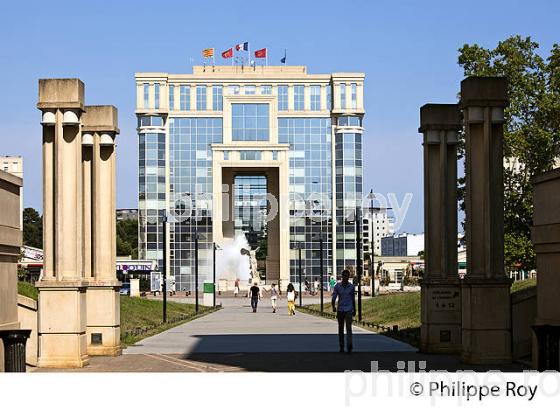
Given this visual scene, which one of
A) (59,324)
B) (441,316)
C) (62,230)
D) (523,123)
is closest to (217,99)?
(523,123)

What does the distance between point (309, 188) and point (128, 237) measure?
58218mm

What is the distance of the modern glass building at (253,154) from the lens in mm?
127875

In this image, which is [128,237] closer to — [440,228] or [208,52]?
[208,52]

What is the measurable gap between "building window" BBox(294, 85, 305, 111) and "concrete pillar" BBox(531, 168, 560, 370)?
113 metres

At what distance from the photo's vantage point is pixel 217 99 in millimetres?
130500

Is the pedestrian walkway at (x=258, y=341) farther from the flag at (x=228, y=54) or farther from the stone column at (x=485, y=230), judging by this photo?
the flag at (x=228, y=54)

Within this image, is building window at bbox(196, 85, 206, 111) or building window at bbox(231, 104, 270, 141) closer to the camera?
building window at bbox(196, 85, 206, 111)

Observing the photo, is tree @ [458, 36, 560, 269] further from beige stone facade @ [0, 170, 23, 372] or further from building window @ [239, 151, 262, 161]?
building window @ [239, 151, 262, 161]

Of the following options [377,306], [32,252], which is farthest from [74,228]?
[32,252]

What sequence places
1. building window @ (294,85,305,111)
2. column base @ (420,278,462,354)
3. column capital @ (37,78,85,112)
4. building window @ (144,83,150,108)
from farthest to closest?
building window @ (294,85,305,111), building window @ (144,83,150,108), column base @ (420,278,462,354), column capital @ (37,78,85,112)

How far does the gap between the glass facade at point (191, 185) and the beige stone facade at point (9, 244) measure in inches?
4263

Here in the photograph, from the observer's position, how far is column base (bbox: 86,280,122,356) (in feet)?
74.0

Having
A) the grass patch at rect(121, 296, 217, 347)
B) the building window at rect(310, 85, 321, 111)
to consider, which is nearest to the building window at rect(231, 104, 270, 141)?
the building window at rect(310, 85, 321, 111)

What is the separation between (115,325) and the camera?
22.8 m
